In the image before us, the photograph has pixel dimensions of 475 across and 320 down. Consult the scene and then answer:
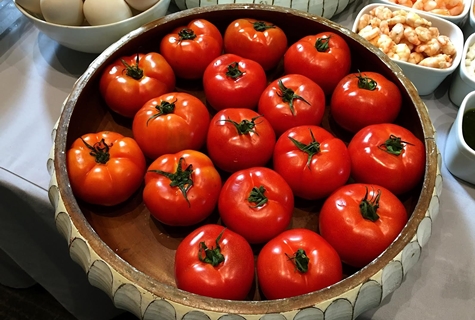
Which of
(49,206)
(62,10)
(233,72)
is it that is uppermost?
(62,10)

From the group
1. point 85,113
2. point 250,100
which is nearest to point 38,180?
point 85,113

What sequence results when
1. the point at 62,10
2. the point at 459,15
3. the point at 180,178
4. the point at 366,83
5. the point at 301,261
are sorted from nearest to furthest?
the point at 301,261
the point at 180,178
the point at 366,83
the point at 62,10
the point at 459,15

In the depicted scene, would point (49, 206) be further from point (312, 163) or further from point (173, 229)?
point (312, 163)

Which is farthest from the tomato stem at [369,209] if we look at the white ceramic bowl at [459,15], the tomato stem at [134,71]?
the white ceramic bowl at [459,15]

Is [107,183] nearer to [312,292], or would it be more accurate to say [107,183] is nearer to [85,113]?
[85,113]

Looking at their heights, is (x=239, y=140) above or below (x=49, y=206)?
above

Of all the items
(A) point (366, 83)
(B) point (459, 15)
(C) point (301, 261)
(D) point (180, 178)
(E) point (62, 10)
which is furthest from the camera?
(B) point (459, 15)

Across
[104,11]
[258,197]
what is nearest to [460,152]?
[258,197]

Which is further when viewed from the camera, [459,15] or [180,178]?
[459,15]

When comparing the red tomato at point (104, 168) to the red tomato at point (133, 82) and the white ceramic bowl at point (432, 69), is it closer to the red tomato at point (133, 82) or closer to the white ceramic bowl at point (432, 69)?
the red tomato at point (133, 82)
